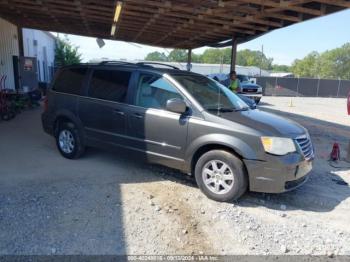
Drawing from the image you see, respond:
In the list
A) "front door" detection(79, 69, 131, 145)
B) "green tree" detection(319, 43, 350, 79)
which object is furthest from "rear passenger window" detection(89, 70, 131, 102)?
"green tree" detection(319, 43, 350, 79)

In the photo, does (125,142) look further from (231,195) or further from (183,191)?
(231,195)

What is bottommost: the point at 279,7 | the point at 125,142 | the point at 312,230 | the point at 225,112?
the point at 312,230

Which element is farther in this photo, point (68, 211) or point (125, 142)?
point (125, 142)

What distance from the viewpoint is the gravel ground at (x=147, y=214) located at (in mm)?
3416

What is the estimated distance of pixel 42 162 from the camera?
587cm

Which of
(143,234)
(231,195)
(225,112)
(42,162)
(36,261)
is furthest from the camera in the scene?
(42,162)

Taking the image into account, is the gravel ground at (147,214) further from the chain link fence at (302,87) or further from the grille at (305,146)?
the chain link fence at (302,87)

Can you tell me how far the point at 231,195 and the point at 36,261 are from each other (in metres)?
2.48

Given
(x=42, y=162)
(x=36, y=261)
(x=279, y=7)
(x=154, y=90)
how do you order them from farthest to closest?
(x=279, y=7)
(x=42, y=162)
(x=154, y=90)
(x=36, y=261)

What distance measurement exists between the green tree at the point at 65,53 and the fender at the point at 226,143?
28.5 meters

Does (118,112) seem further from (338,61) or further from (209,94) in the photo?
(338,61)

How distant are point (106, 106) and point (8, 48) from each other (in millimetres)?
10494

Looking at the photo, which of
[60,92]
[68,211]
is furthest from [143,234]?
[60,92]

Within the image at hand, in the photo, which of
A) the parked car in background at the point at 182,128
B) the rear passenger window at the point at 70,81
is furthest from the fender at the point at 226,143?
the rear passenger window at the point at 70,81
